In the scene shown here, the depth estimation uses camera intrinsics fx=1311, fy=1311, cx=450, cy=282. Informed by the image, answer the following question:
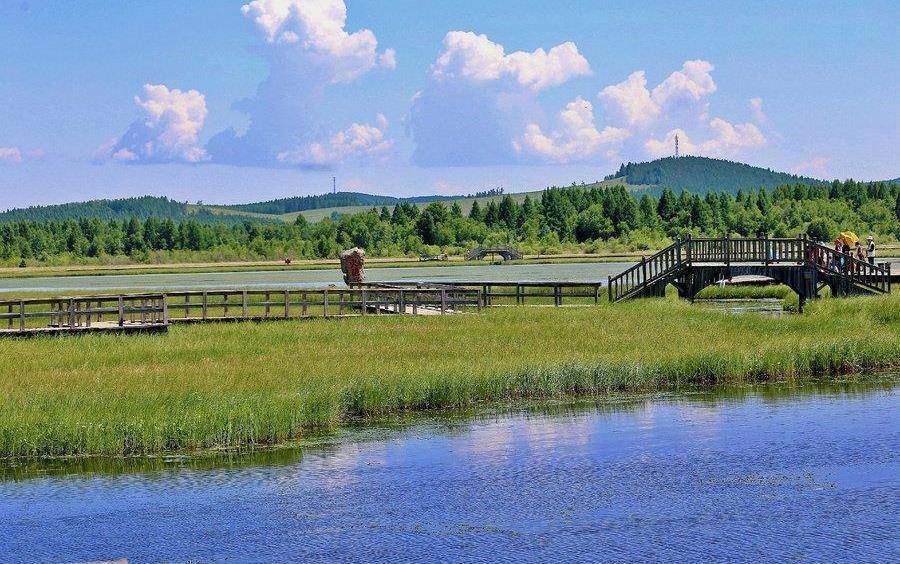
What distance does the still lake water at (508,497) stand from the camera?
1964cm

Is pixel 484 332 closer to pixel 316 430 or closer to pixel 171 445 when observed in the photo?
pixel 316 430

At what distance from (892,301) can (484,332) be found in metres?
15.5

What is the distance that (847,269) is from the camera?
188 feet

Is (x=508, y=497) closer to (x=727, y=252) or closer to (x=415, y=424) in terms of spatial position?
(x=415, y=424)

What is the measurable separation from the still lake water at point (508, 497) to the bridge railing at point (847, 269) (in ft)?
91.6

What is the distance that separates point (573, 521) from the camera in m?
21.0

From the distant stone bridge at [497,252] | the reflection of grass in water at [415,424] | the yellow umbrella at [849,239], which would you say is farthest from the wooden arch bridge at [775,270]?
the distant stone bridge at [497,252]

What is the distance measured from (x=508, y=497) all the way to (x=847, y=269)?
1520 inches

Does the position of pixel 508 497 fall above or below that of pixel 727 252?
below

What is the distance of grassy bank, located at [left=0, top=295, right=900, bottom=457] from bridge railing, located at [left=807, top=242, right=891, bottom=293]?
7.01m

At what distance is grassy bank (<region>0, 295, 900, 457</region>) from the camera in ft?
89.6

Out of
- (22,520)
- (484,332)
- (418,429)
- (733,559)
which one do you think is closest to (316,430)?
(418,429)

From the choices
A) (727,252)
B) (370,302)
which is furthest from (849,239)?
(370,302)

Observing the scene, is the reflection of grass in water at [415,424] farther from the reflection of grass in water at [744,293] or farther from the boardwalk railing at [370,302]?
the reflection of grass in water at [744,293]
